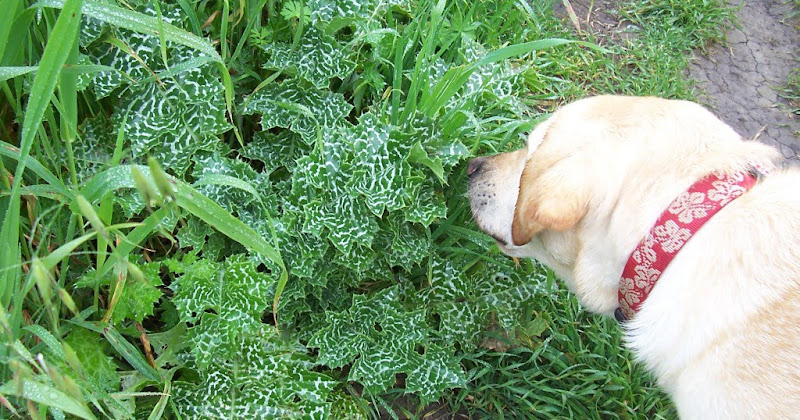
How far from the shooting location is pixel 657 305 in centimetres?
137

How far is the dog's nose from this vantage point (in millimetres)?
1830

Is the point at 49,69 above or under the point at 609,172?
above

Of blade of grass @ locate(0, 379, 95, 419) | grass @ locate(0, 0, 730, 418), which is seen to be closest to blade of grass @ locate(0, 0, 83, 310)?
grass @ locate(0, 0, 730, 418)

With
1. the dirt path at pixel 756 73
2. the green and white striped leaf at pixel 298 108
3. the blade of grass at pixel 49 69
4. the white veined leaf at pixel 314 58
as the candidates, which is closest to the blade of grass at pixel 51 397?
the blade of grass at pixel 49 69

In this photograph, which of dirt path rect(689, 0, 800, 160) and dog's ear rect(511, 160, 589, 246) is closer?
dog's ear rect(511, 160, 589, 246)

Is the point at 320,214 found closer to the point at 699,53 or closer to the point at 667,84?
the point at 667,84

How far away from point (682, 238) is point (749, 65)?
7.88 ft

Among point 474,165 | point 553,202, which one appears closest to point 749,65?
point 474,165

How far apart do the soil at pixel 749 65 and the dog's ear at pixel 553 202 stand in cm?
185

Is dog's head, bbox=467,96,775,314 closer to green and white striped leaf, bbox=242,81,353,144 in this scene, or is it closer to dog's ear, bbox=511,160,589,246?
dog's ear, bbox=511,160,589,246

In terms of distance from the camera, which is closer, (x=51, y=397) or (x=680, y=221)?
(x=51, y=397)

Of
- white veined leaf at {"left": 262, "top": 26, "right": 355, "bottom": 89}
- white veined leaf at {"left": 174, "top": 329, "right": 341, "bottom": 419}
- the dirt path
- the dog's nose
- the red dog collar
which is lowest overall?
the dirt path

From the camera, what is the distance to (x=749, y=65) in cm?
325

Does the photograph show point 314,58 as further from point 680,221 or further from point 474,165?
point 680,221
